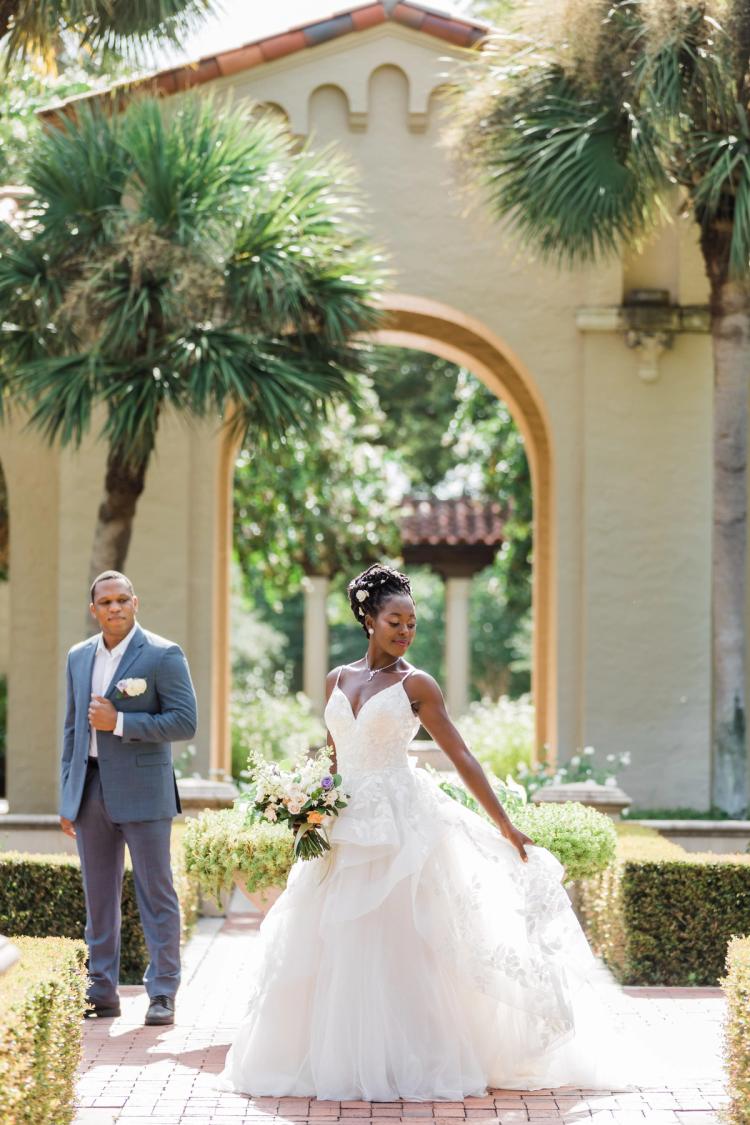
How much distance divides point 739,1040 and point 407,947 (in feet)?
4.47

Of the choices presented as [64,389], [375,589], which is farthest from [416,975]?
[64,389]

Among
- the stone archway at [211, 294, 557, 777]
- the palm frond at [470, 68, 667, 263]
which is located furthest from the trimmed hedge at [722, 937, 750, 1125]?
the stone archway at [211, 294, 557, 777]

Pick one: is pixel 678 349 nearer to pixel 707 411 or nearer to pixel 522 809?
pixel 707 411

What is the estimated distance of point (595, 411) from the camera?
14031mm

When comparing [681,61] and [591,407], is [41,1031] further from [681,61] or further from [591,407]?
[591,407]

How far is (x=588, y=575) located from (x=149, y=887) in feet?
23.9

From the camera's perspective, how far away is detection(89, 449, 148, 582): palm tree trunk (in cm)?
1245

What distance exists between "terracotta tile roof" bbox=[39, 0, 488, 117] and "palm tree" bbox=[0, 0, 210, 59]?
3197 mm

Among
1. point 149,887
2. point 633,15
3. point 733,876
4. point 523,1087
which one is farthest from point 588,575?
point 523,1087

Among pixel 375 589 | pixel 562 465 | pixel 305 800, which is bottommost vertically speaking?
pixel 305 800

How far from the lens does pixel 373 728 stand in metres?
6.18

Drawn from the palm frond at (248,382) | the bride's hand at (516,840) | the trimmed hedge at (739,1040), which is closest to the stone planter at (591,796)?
the palm frond at (248,382)

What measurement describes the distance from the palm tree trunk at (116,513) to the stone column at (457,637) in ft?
43.5

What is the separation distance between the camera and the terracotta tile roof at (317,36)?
14156 mm
